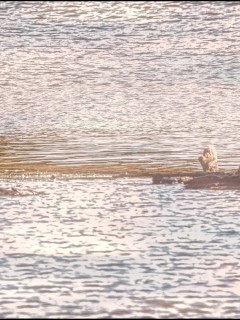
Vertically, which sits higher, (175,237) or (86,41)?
(86,41)

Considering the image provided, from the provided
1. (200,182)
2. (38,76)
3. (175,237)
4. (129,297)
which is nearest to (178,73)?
(38,76)

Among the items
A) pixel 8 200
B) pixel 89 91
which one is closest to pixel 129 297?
pixel 8 200

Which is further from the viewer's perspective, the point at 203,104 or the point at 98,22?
the point at 98,22

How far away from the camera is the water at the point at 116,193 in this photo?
37.7 m

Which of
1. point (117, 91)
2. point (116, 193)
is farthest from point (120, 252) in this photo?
point (117, 91)

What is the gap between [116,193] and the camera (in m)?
56.3

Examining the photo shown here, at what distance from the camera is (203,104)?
117 metres

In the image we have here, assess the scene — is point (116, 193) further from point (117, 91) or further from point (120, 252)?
point (117, 91)

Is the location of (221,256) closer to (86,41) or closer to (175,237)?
(175,237)

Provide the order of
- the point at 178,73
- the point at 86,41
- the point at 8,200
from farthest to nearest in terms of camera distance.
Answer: the point at 86,41, the point at 178,73, the point at 8,200

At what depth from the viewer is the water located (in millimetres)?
37688

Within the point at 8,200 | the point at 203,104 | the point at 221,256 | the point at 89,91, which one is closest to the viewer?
the point at 221,256

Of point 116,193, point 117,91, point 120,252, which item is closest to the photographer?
point 120,252

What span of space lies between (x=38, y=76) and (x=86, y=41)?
62.9 feet
